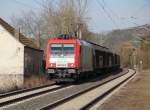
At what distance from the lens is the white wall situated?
51375mm

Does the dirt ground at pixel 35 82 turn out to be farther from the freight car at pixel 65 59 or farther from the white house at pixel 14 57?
the white house at pixel 14 57

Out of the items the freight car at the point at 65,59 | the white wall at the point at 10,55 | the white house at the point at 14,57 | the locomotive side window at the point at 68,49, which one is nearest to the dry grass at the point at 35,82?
the freight car at the point at 65,59

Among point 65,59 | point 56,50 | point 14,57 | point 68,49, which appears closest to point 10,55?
point 14,57

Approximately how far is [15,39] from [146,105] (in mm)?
35349

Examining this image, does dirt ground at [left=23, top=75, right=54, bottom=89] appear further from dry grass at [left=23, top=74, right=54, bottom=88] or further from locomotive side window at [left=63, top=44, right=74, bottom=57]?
locomotive side window at [left=63, top=44, right=74, bottom=57]

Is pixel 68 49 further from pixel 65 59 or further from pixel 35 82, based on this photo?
pixel 35 82

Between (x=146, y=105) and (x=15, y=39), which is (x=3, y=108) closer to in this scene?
(x=146, y=105)

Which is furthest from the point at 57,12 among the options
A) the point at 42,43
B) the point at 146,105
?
the point at 146,105

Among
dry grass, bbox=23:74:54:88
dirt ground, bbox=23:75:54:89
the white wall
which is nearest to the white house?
the white wall

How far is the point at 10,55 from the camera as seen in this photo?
52.7 m

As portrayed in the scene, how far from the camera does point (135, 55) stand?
123750mm

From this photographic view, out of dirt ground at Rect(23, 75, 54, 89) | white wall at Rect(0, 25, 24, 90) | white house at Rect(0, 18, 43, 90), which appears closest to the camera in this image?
dirt ground at Rect(23, 75, 54, 89)

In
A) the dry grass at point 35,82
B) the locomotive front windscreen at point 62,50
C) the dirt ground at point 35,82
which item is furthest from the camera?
the locomotive front windscreen at point 62,50

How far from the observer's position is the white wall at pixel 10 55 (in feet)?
169
